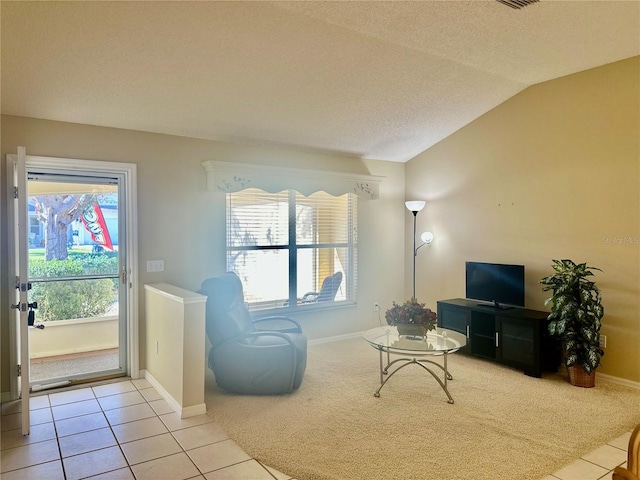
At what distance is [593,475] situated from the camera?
251 cm

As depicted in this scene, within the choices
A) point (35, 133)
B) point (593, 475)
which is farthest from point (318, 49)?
point (593, 475)

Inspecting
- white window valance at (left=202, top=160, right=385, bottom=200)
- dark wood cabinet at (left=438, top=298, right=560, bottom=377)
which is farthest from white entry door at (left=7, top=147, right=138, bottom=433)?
dark wood cabinet at (left=438, top=298, right=560, bottom=377)

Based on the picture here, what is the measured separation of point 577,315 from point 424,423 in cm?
176

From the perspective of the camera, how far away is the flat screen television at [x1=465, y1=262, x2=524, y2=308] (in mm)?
4542

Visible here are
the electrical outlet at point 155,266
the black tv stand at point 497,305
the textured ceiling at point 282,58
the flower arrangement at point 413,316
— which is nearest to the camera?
the textured ceiling at point 282,58

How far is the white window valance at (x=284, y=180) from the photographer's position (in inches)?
175

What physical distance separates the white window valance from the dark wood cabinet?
70.1 inches

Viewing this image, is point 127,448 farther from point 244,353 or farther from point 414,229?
point 414,229

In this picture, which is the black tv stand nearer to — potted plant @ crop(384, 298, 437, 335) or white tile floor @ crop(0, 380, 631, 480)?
potted plant @ crop(384, 298, 437, 335)

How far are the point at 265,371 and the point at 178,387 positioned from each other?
2.32 ft

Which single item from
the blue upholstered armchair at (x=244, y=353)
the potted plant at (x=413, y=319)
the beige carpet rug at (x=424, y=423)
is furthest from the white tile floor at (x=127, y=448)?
the potted plant at (x=413, y=319)

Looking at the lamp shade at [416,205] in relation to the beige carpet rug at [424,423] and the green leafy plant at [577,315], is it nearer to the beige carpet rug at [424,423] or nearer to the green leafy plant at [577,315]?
the green leafy plant at [577,315]

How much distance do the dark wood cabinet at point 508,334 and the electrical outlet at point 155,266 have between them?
310cm

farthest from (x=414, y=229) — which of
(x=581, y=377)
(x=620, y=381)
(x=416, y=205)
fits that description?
(x=620, y=381)
